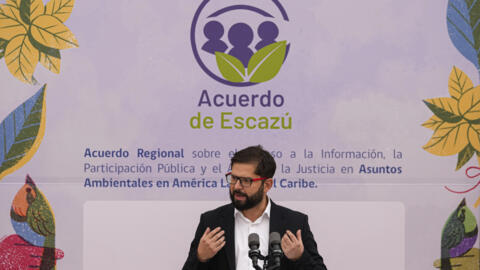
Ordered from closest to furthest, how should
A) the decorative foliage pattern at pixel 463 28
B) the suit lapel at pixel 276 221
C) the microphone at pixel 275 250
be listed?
1. the microphone at pixel 275 250
2. the suit lapel at pixel 276 221
3. the decorative foliage pattern at pixel 463 28

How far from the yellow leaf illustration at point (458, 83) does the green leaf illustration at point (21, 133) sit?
2581mm

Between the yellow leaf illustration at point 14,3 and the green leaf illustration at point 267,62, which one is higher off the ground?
the yellow leaf illustration at point 14,3

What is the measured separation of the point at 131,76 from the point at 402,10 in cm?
177

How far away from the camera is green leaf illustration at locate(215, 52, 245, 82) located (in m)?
3.47

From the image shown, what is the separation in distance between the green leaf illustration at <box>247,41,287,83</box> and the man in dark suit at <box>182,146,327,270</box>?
2.42ft

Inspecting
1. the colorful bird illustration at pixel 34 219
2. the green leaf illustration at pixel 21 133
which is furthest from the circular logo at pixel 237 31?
the colorful bird illustration at pixel 34 219

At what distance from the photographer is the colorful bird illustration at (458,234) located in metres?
3.56

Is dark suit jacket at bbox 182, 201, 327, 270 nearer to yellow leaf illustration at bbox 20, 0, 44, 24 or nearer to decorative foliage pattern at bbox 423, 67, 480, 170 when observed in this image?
decorative foliage pattern at bbox 423, 67, 480, 170

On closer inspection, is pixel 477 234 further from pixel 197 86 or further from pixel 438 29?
pixel 197 86

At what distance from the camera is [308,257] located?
2.70 meters

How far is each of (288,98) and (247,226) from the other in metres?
0.93

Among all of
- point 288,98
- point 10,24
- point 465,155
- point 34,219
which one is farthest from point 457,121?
point 10,24

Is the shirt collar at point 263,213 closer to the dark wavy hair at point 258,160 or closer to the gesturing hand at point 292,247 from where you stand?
the dark wavy hair at point 258,160

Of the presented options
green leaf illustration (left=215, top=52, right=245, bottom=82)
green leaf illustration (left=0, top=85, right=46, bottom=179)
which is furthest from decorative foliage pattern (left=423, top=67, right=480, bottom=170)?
green leaf illustration (left=0, top=85, right=46, bottom=179)
